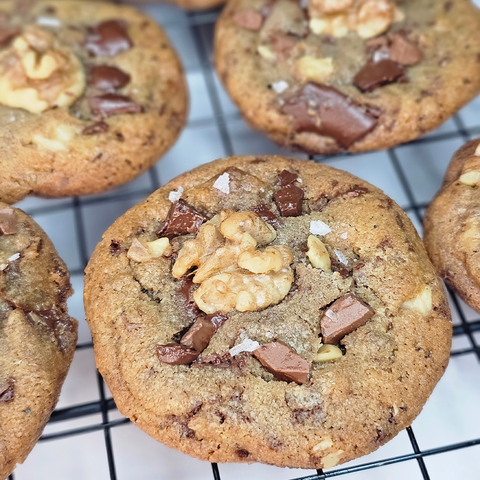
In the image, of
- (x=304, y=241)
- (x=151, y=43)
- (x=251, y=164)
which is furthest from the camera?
(x=151, y=43)

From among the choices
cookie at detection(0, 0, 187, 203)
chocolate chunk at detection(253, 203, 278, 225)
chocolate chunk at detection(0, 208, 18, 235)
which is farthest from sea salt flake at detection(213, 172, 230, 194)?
chocolate chunk at detection(0, 208, 18, 235)

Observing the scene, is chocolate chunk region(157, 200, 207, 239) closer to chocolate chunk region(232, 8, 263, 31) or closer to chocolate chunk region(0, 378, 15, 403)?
chocolate chunk region(0, 378, 15, 403)

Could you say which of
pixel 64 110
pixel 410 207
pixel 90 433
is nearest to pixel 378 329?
pixel 410 207

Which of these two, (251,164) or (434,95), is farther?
(434,95)

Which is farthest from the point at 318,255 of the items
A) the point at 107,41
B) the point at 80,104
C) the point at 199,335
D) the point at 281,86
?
the point at 107,41

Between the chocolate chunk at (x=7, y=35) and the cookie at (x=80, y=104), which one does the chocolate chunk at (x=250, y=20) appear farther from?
the chocolate chunk at (x=7, y=35)

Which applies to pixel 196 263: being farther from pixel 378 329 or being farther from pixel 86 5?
pixel 86 5

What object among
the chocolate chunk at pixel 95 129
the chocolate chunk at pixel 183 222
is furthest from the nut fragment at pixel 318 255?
the chocolate chunk at pixel 95 129

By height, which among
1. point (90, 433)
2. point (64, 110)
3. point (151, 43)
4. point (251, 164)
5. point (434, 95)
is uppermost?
point (151, 43)
